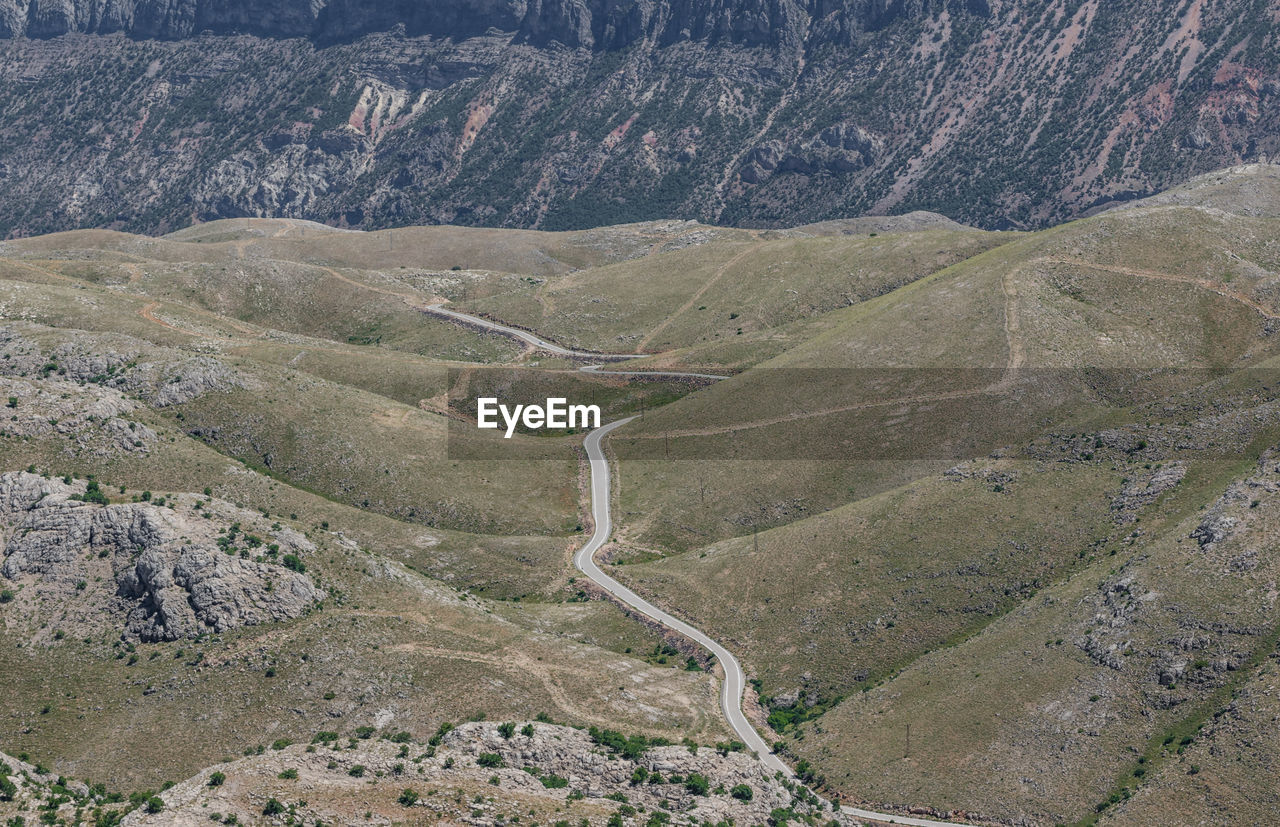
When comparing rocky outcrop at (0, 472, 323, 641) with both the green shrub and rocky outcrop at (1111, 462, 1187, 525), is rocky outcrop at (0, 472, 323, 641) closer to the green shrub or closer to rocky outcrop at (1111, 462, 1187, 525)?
the green shrub

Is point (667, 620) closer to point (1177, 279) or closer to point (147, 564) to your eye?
point (147, 564)

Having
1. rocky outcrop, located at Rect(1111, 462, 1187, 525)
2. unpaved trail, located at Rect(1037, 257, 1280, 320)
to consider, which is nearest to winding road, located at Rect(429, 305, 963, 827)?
rocky outcrop, located at Rect(1111, 462, 1187, 525)

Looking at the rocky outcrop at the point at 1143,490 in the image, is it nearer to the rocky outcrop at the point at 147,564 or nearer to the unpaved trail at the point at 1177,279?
the unpaved trail at the point at 1177,279

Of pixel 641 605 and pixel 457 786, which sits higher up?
pixel 457 786

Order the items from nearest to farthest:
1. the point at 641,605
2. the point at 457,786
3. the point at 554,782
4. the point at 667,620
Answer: the point at 457,786 < the point at 554,782 < the point at 667,620 < the point at 641,605

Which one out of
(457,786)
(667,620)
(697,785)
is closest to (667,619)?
(667,620)

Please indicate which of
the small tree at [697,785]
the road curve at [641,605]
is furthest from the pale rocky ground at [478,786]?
the road curve at [641,605]

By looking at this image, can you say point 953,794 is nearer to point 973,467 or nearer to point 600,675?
point 600,675
